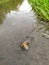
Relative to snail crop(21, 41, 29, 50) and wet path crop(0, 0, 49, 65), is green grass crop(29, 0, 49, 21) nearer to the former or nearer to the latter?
wet path crop(0, 0, 49, 65)

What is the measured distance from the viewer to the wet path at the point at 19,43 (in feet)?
23.4

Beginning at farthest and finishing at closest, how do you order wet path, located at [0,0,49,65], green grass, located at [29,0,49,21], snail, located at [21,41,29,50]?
green grass, located at [29,0,49,21] < snail, located at [21,41,29,50] < wet path, located at [0,0,49,65]

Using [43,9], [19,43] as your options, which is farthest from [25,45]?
[43,9]

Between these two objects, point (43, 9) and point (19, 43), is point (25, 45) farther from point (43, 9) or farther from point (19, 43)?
point (43, 9)

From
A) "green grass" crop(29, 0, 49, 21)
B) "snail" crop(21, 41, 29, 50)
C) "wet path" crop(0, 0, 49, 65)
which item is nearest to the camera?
"wet path" crop(0, 0, 49, 65)

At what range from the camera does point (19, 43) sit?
334 inches

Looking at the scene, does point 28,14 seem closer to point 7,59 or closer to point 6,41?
point 6,41

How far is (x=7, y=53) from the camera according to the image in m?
7.62

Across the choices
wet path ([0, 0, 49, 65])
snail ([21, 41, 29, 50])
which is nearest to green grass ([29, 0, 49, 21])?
wet path ([0, 0, 49, 65])

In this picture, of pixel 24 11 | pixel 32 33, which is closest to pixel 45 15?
pixel 32 33

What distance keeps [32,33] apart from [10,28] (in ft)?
5.12

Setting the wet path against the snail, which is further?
the snail

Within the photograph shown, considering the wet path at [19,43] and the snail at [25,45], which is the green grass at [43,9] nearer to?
the wet path at [19,43]

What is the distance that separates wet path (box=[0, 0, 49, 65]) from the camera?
714 cm
